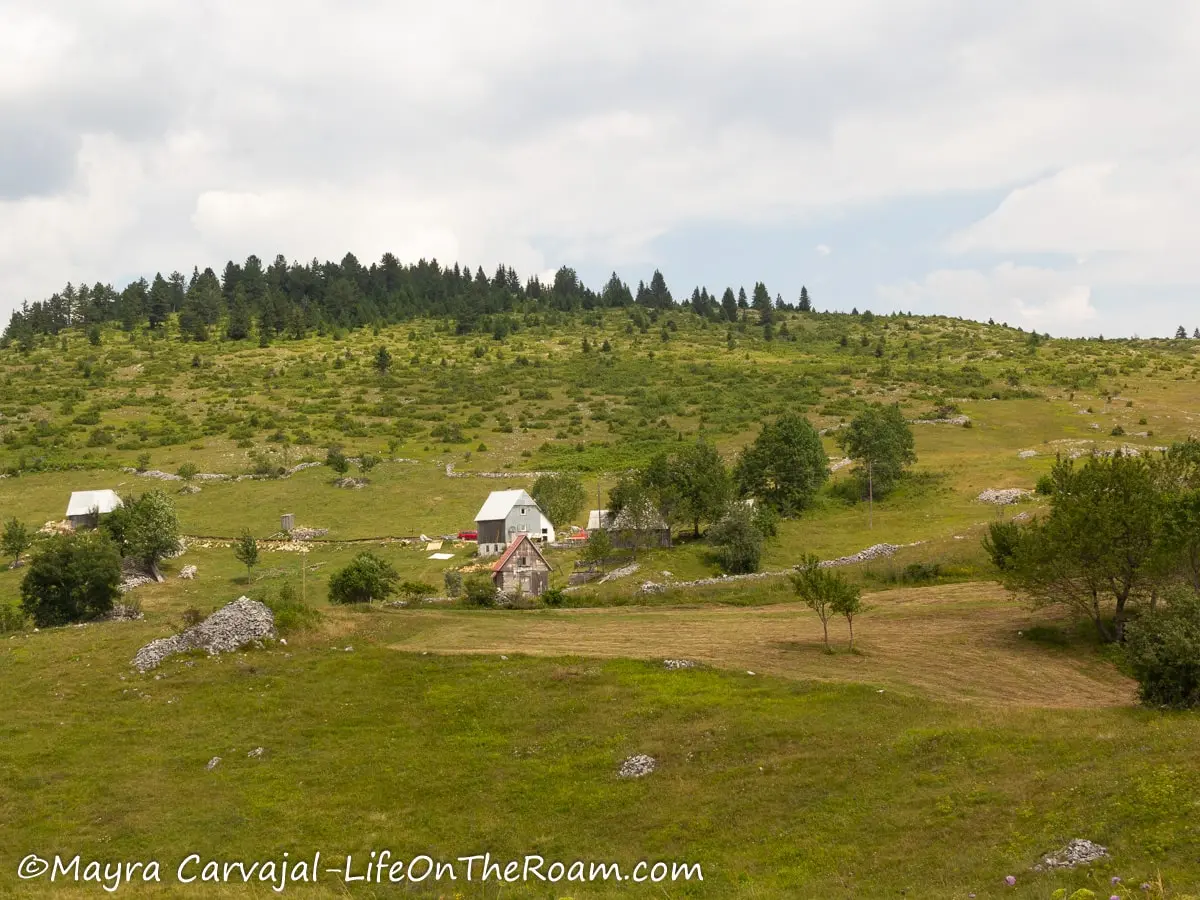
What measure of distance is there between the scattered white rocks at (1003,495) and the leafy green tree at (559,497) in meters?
44.4

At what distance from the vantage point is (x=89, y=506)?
97.6 meters

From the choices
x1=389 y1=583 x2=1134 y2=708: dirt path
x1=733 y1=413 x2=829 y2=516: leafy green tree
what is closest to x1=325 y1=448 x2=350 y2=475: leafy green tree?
x1=733 y1=413 x2=829 y2=516: leafy green tree

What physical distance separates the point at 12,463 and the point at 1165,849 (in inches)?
5598

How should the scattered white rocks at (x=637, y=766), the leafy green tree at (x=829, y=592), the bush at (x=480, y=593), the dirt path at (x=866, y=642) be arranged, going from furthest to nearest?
the bush at (x=480, y=593), the leafy green tree at (x=829, y=592), the dirt path at (x=866, y=642), the scattered white rocks at (x=637, y=766)

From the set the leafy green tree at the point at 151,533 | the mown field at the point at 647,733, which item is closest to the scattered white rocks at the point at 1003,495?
the mown field at the point at 647,733

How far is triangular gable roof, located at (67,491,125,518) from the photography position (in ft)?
319

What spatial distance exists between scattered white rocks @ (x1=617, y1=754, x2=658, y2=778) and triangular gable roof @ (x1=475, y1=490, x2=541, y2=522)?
192 ft

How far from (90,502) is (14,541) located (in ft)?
51.5

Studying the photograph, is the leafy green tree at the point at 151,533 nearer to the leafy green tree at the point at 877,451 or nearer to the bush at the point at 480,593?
the bush at the point at 480,593

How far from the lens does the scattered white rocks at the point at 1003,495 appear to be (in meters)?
83.4

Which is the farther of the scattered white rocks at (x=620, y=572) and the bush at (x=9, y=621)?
the scattered white rocks at (x=620, y=572)

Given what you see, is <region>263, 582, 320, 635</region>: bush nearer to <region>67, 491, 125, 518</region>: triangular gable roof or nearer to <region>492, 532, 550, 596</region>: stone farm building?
<region>492, 532, 550, 596</region>: stone farm building

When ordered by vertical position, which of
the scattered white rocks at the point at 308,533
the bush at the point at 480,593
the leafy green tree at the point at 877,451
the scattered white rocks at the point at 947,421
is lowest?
the scattered white rocks at the point at 308,533

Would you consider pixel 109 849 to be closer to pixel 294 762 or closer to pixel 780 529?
pixel 294 762
